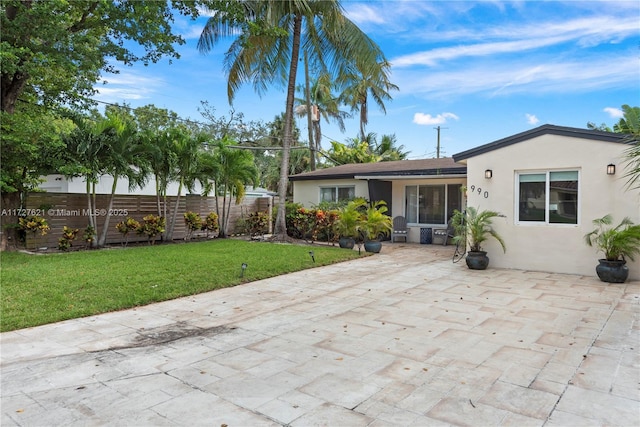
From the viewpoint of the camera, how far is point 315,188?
53.5ft

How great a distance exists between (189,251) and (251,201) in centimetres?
578

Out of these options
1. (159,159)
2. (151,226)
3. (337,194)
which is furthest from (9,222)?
(337,194)

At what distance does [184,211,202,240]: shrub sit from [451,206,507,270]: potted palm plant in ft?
27.6

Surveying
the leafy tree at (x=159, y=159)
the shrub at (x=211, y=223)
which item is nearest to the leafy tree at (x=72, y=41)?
the leafy tree at (x=159, y=159)

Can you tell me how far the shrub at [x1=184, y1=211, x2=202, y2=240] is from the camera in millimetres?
13492

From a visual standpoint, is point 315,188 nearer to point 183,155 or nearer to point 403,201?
point 403,201

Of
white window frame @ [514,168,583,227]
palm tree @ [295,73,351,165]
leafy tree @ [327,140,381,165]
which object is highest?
palm tree @ [295,73,351,165]

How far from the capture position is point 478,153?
9.46 meters

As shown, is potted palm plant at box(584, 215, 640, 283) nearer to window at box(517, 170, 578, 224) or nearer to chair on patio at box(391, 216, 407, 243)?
window at box(517, 170, 578, 224)

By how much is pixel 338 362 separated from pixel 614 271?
6.42 metres

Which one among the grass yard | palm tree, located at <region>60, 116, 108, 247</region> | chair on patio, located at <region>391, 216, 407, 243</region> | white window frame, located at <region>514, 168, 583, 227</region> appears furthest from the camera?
chair on patio, located at <region>391, 216, 407, 243</region>

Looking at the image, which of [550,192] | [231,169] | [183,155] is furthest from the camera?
[231,169]

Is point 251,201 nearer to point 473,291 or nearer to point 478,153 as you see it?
point 478,153

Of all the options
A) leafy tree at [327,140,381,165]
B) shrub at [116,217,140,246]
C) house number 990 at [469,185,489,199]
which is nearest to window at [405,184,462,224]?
house number 990 at [469,185,489,199]
